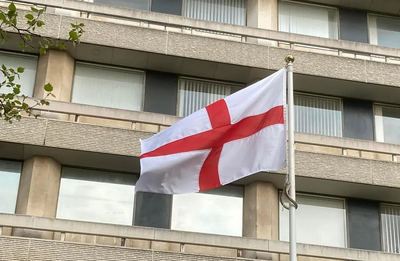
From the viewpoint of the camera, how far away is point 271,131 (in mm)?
10508

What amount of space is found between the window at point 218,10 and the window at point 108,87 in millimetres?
2648

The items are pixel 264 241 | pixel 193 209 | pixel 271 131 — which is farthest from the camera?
pixel 193 209

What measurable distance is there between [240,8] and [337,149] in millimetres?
5312

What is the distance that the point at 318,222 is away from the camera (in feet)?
54.5

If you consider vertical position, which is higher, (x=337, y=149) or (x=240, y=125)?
(x=337, y=149)

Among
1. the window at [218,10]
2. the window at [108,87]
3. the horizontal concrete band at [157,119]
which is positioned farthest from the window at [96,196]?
the window at [218,10]

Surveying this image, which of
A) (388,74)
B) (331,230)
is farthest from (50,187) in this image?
(388,74)

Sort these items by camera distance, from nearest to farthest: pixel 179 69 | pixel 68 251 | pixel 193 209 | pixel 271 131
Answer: pixel 271 131, pixel 68 251, pixel 193 209, pixel 179 69

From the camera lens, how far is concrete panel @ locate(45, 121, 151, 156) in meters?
15.4

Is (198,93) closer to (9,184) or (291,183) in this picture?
(9,184)

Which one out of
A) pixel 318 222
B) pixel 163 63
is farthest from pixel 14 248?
pixel 318 222

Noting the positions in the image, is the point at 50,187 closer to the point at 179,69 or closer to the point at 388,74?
the point at 179,69

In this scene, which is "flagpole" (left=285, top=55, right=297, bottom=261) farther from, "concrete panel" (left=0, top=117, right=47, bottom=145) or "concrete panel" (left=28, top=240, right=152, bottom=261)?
"concrete panel" (left=0, top=117, right=47, bottom=145)

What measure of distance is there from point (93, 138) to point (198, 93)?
3.53 meters
